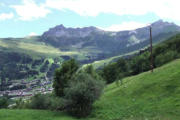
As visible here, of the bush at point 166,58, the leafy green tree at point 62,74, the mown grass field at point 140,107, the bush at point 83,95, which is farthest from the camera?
the bush at point 166,58

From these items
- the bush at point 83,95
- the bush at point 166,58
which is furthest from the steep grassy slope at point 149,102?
the bush at point 166,58

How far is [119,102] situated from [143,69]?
76.6 metres

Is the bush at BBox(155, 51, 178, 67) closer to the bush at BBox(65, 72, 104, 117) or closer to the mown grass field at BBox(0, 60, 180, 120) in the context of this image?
the mown grass field at BBox(0, 60, 180, 120)

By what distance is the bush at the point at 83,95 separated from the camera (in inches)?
1681

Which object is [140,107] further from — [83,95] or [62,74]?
[62,74]

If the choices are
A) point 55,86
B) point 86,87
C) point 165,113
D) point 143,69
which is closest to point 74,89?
point 86,87

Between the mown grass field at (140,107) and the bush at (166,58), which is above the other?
the bush at (166,58)

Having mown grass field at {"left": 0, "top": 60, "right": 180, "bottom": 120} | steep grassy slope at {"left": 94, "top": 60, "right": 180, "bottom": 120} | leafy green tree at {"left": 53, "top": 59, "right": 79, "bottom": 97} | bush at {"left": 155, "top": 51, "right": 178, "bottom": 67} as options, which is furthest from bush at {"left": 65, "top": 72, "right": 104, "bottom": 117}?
bush at {"left": 155, "top": 51, "right": 178, "bottom": 67}

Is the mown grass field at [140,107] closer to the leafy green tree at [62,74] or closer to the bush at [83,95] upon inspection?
the bush at [83,95]

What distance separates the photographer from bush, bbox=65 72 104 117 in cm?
4269

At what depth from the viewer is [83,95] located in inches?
1677

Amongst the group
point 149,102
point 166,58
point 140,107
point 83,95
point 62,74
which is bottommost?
point 140,107

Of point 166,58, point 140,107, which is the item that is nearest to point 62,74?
point 140,107

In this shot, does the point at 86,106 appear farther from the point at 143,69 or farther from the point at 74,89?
the point at 143,69
